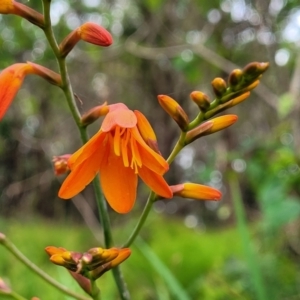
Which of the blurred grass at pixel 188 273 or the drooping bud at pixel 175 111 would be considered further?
the blurred grass at pixel 188 273

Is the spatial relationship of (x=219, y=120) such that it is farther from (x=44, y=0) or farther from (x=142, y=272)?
(x=142, y=272)

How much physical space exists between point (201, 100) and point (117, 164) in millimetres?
153

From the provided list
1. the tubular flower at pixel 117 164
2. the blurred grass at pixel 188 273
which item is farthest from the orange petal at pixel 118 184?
the blurred grass at pixel 188 273

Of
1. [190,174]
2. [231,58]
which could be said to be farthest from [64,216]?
[231,58]

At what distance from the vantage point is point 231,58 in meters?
3.25

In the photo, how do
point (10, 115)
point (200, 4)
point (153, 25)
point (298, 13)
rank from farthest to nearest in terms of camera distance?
point (10, 115), point (153, 25), point (200, 4), point (298, 13)

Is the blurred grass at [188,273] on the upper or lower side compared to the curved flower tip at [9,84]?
lower

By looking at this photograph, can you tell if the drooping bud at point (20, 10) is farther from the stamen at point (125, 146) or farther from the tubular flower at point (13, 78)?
the stamen at point (125, 146)

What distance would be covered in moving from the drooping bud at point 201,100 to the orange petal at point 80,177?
16cm

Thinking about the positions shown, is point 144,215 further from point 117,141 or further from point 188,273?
point 188,273

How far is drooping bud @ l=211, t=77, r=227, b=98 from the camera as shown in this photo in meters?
0.60

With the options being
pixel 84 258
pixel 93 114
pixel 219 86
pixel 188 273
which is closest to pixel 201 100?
pixel 219 86

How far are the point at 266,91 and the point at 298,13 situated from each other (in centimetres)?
43

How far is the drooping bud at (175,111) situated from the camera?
2.07 ft
